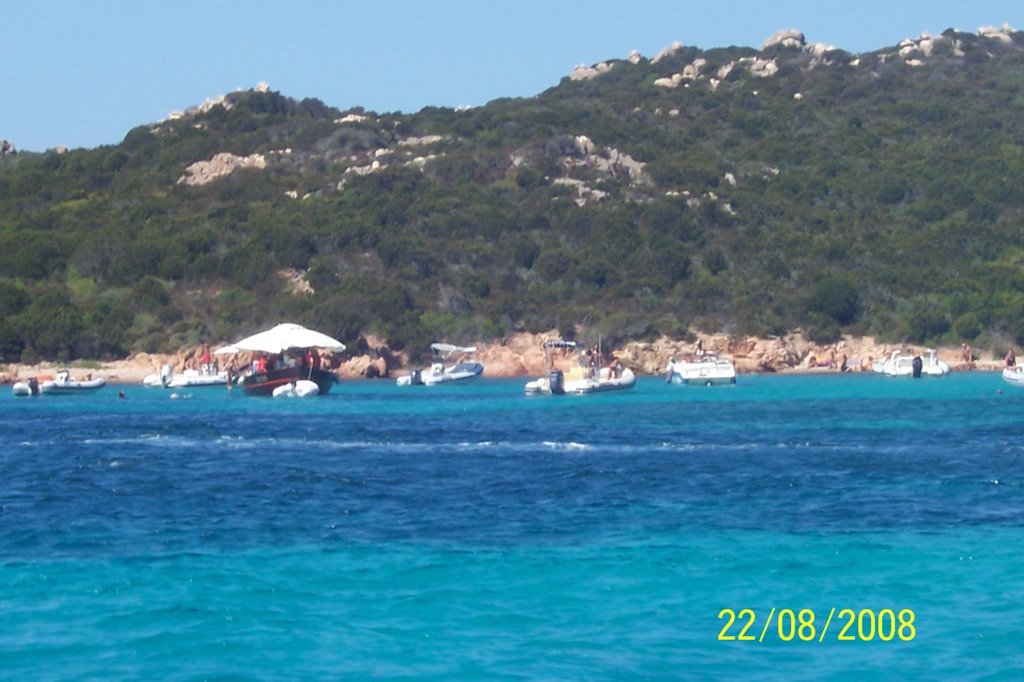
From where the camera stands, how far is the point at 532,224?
8662 centimetres

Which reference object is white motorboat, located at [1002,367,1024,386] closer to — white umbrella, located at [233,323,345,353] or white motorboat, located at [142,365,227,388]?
white umbrella, located at [233,323,345,353]

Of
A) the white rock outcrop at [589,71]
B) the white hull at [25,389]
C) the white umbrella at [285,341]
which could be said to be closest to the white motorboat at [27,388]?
the white hull at [25,389]

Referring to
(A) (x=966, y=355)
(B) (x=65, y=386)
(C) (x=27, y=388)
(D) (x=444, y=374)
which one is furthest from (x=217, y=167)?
(A) (x=966, y=355)

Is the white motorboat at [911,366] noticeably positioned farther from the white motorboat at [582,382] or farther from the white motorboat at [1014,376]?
the white motorboat at [582,382]

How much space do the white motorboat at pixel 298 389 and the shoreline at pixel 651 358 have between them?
13.0m

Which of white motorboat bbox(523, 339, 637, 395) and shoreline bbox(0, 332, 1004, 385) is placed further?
shoreline bbox(0, 332, 1004, 385)

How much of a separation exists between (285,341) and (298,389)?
2.96m

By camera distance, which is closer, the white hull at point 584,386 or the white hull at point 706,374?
the white hull at point 584,386

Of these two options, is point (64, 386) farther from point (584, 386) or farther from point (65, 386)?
point (584, 386)

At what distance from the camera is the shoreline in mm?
69062

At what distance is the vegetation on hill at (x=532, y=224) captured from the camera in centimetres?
7362

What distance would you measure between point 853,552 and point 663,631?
4350 mm
